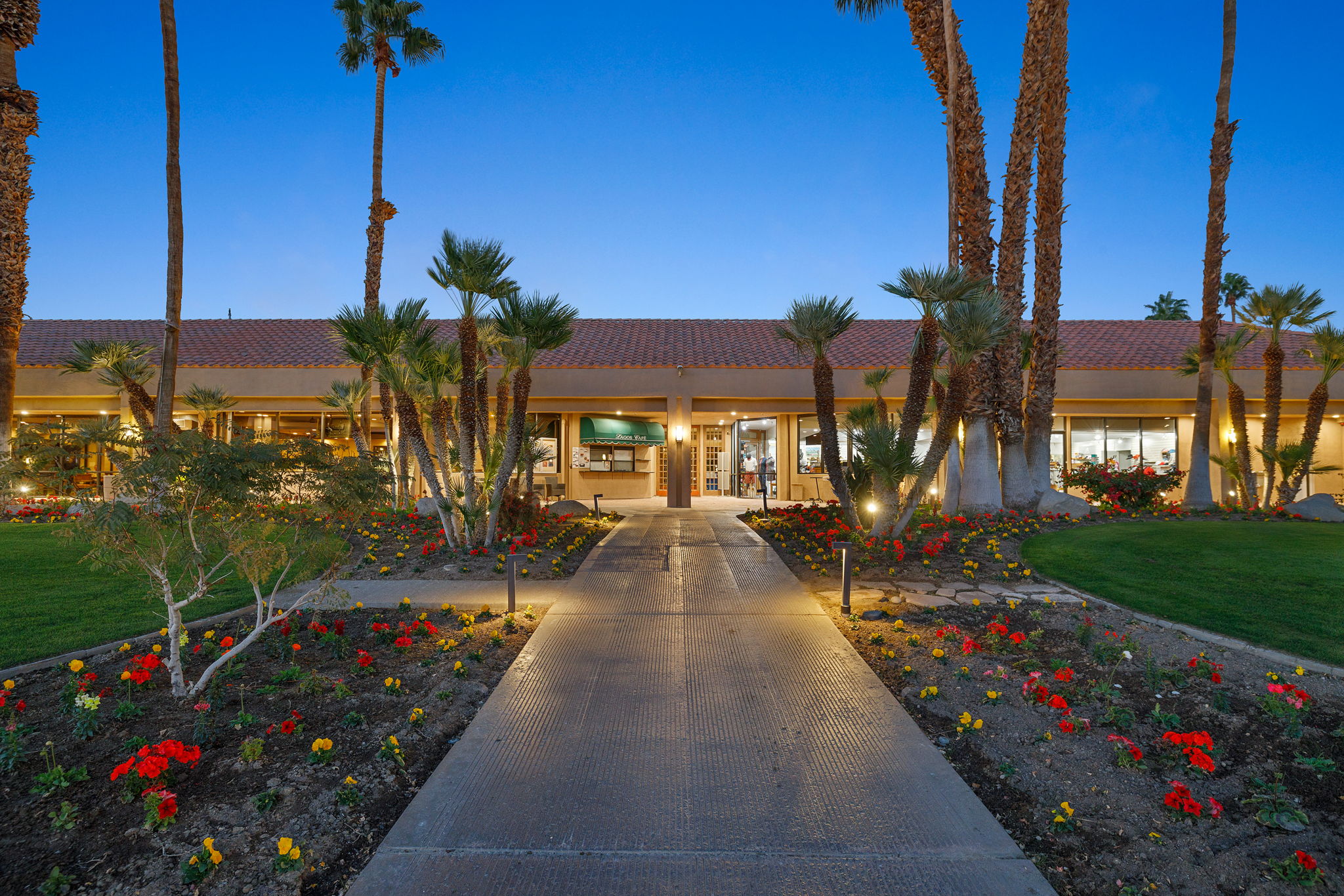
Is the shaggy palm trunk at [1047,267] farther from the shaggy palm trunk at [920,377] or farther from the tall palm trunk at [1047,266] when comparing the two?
the shaggy palm trunk at [920,377]

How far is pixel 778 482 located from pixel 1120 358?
432 inches

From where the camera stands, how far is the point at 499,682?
177 inches

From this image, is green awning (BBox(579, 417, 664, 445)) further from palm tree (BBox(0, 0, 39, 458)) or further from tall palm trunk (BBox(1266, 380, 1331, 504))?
tall palm trunk (BBox(1266, 380, 1331, 504))

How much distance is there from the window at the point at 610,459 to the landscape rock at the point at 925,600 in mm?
15828

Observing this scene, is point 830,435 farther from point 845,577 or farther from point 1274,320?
point 1274,320

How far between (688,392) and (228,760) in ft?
52.1

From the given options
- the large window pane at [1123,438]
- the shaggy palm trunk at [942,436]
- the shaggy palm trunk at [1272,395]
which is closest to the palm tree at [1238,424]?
the shaggy palm trunk at [1272,395]

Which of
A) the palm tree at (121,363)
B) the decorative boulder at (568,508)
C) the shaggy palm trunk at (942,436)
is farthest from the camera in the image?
the decorative boulder at (568,508)

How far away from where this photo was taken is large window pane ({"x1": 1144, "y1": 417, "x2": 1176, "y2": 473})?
1936 cm

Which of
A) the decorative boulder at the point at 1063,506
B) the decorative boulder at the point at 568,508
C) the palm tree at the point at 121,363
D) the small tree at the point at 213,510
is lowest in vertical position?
the decorative boulder at the point at 568,508

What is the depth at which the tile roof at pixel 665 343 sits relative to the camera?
19391 mm

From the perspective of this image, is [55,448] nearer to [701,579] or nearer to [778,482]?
[701,579]

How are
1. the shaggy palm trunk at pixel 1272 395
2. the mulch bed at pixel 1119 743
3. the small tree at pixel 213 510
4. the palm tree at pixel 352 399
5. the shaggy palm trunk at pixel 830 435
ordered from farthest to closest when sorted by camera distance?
the palm tree at pixel 352 399 < the shaggy palm trunk at pixel 1272 395 < the shaggy palm trunk at pixel 830 435 < the small tree at pixel 213 510 < the mulch bed at pixel 1119 743

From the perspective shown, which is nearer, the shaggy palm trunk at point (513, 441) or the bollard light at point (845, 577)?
the bollard light at point (845, 577)
